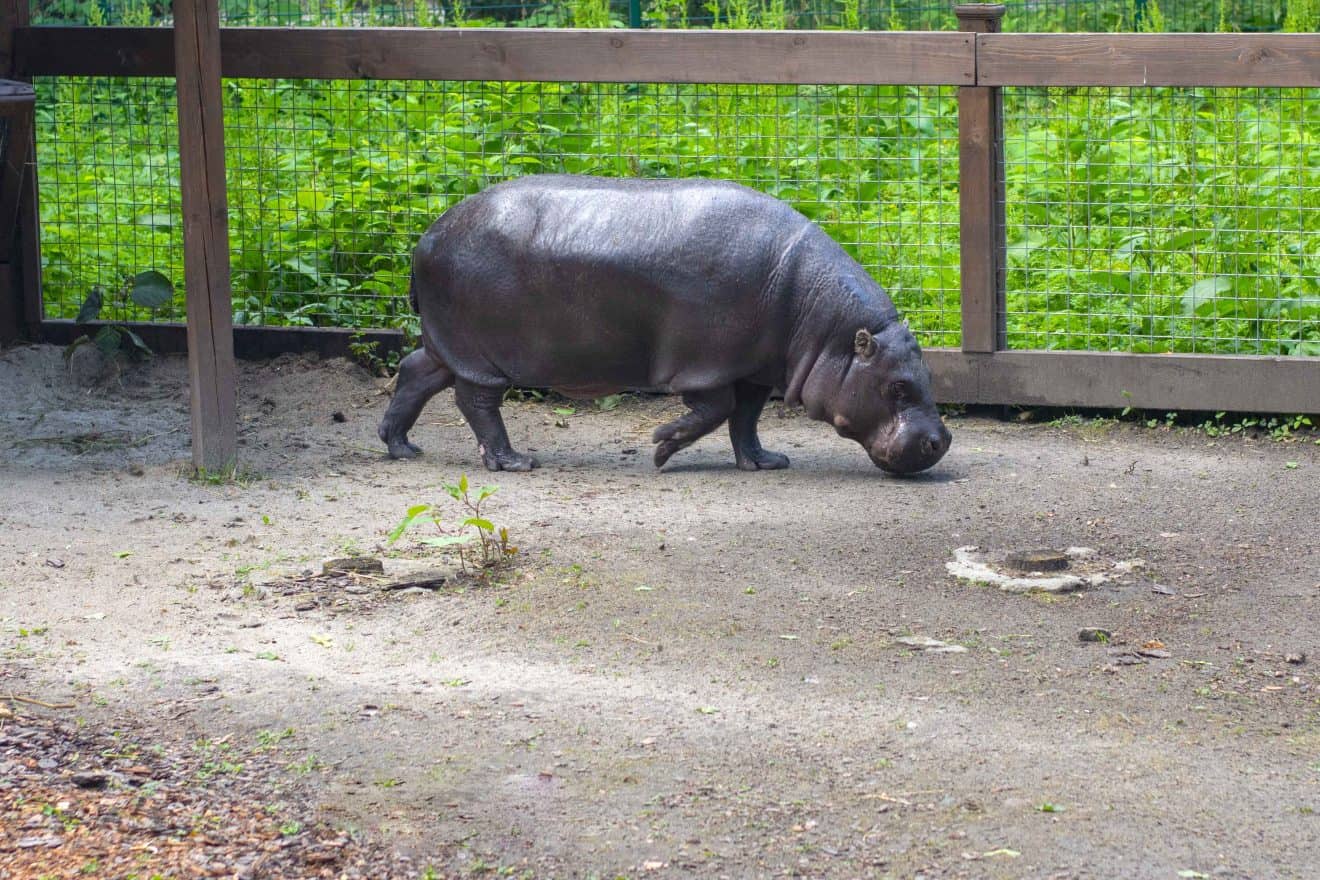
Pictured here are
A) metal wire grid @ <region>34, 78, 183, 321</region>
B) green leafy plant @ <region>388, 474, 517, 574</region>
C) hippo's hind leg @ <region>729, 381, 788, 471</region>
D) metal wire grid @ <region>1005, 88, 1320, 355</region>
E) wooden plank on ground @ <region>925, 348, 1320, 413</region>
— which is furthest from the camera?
metal wire grid @ <region>34, 78, 183, 321</region>

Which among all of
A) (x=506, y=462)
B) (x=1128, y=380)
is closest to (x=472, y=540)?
(x=506, y=462)

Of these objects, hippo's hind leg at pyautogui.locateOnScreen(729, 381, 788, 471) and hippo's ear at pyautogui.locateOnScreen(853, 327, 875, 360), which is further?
hippo's hind leg at pyautogui.locateOnScreen(729, 381, 788, 471)

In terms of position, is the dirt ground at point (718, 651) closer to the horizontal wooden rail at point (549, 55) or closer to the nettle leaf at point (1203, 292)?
the nettle leaf at point (1203, 292)

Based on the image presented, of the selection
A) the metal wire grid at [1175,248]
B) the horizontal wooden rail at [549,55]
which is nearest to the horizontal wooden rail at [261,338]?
the horizontal wooden rail at [549,55]

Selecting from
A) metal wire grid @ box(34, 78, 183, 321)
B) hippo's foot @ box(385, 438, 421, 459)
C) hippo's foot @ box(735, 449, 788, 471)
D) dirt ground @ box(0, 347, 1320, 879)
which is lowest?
dirt ground @ box(0, 347, 1320, 879)

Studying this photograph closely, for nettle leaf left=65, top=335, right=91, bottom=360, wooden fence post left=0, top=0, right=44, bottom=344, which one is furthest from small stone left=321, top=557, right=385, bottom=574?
wooden fence post left=0, top=0, right=44, bottom=344

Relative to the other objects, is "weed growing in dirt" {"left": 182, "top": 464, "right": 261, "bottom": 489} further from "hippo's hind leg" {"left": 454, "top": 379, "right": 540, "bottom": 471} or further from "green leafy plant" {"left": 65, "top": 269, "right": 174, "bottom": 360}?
"green leafy plant" {"left": 65, "top": 269, "right": 174, "bottom": 360}

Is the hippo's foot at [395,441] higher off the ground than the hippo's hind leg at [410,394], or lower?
lower

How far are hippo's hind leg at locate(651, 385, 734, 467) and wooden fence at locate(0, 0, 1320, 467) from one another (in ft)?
4.58

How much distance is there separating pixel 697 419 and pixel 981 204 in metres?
1.68

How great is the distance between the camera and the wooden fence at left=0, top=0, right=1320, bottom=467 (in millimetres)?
6953

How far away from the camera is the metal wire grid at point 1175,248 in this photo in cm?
790

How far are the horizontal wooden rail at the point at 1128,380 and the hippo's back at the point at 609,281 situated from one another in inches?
50.3

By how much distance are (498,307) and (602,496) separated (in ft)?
2.98
